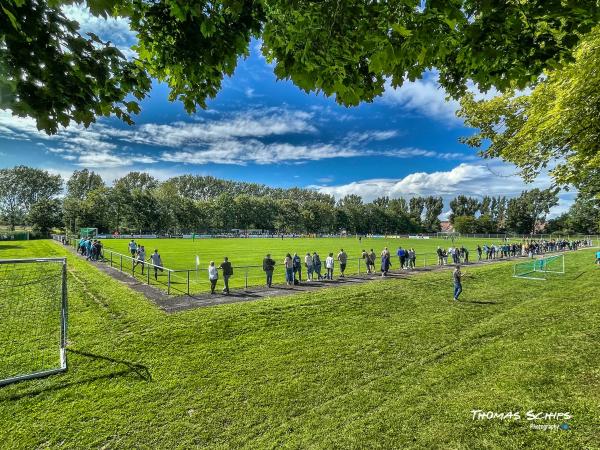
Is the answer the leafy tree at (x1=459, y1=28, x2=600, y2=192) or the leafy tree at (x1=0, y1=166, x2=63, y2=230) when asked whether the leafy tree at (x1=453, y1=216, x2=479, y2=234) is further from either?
the leafy tree at (x1=0, y1=166, x2=63, y2=230)

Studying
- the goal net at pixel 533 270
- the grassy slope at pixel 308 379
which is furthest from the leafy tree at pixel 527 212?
the grassy slope at pixel 308 379

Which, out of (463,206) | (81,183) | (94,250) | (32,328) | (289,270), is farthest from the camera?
(463,206)

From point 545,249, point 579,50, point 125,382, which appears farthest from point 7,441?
Answer: point 545,249

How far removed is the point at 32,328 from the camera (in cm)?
989

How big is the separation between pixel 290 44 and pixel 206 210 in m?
96.0

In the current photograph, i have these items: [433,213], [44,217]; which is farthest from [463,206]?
[44,217]

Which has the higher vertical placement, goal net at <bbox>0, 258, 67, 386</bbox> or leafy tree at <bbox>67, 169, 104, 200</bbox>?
leafy tree at <bbox>67, 169, 104, 200</bbox>

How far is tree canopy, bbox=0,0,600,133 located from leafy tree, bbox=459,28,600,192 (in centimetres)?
252

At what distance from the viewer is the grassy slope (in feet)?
17.6

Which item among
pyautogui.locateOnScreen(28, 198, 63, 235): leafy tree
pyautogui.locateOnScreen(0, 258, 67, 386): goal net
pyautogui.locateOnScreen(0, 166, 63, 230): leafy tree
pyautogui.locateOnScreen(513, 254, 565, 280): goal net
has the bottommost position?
pyautogui.locateOnScreen(0, 258, 67, 386): goal net

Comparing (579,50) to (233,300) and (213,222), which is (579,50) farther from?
(213,222)

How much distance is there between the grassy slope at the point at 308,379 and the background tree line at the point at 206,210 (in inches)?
2725

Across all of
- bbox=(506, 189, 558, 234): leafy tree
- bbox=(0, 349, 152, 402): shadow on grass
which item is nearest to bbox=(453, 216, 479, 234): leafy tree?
bbox=(506, 189, 558, 234): leafy tree

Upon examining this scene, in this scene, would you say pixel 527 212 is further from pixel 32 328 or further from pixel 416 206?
pixel 32 328
